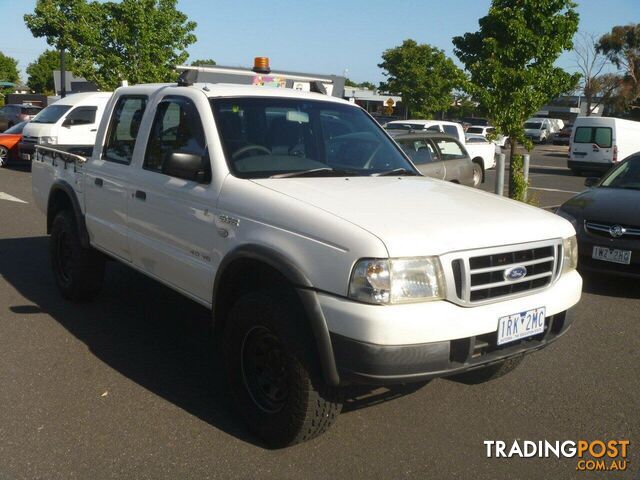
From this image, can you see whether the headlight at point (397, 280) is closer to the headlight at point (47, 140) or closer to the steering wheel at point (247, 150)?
the steering wheel at point (247, 150)

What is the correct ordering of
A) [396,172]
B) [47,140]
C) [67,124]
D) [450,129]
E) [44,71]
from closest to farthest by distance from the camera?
[396,172] → [47,140] → [67,124] → [450,129] → [44,71]

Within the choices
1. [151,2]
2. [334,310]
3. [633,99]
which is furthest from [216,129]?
[633,99]

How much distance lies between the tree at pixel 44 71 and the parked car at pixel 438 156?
59.5 metres

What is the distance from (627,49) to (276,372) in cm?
6281

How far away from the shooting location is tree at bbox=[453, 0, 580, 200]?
11422 millimetres

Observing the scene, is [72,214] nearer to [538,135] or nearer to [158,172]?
[158,172]

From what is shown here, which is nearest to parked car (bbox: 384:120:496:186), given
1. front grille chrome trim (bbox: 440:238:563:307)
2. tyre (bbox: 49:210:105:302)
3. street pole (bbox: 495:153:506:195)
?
street pole (bbox: 495:153:506:195)

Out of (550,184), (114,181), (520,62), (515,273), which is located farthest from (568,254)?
(550,184)

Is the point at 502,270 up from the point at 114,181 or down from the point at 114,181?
down

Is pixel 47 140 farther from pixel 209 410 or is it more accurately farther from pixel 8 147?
pixel 209 410

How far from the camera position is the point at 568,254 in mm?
3936

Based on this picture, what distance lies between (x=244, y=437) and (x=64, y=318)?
105 inches

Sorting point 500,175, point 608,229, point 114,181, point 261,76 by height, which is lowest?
point 608,229

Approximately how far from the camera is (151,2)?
27438 mm
